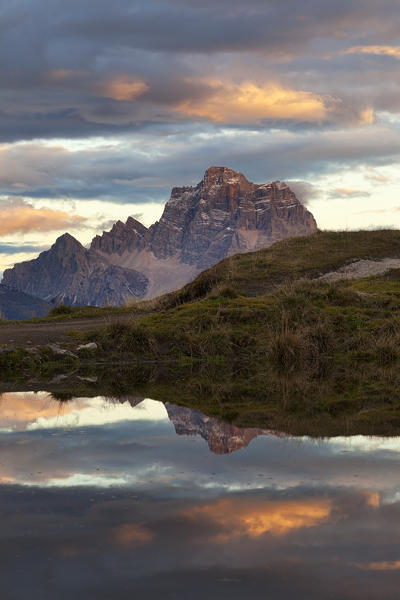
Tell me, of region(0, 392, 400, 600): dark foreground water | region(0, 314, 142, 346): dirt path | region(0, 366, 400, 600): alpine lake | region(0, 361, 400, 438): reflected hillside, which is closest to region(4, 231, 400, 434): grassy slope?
region(0, 361, 400, 438): reflected hillside

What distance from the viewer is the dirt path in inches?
919

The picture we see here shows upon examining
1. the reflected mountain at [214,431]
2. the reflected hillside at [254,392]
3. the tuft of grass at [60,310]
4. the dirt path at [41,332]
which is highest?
the tuft of grass at [60,310]

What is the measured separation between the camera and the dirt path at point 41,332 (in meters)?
23.3

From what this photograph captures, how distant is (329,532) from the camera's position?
20.9 ft

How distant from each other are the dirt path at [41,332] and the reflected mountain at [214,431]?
1090 centimetres

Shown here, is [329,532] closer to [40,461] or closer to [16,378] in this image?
[40,461]

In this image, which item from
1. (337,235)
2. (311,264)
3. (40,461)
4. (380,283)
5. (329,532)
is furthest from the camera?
(337,235)

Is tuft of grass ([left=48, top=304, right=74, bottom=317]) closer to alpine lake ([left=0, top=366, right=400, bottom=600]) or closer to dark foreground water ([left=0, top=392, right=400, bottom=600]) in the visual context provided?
alpine lake ([left=0, top=366, right=400, bottom=600])

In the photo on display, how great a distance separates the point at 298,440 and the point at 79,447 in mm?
3062

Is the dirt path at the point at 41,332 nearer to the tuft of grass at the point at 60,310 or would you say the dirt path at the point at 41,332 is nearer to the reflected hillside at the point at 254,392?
the reflected hillside at the point at 254,392

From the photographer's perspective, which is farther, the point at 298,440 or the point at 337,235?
the point at 337,235

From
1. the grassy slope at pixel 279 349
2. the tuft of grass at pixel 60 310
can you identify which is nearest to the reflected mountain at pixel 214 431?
the grassy slope at pixel 279 349

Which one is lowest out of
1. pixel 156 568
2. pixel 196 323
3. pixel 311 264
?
pixel 156 568

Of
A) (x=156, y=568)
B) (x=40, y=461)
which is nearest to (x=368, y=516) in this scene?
(x=156, y=568)
